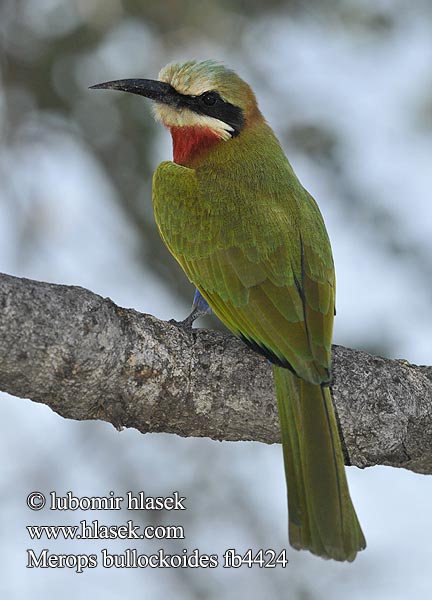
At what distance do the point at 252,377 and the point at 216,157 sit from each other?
4.16 ft

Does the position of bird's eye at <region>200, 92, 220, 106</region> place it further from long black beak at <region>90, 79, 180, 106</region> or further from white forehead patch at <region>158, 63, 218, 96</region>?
long black beak at <region>90, 79, 180, 106</region>

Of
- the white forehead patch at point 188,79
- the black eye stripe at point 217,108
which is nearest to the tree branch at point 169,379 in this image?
the black eye stripe at point 217,108

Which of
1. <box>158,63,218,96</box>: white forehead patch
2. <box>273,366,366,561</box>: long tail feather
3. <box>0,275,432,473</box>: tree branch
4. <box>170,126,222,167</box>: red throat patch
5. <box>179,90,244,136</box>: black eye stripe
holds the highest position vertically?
<box>158,63,218,96</box>: white forehead patch

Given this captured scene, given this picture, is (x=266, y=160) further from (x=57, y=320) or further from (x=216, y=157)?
(x=57, y=320)

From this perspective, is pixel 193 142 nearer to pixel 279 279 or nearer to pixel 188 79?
pixel 188 79

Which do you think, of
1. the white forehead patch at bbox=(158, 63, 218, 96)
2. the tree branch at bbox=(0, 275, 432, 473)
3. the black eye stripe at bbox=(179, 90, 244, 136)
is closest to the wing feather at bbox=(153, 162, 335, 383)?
the tree branch at bbox=(0, 275, 432, 473)

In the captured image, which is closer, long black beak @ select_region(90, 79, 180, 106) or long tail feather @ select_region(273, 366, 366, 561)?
long tail feather @ select_region(273, 366, 366, 561)

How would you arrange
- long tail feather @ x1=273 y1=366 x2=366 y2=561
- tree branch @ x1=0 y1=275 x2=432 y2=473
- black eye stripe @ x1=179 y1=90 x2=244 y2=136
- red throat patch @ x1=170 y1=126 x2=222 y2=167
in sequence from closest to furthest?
tree branch @ x1=0 y1=275 x2=432 y2=473, long tail feather @ x1=273 y1=366 x2=366 y2=561, red throat patch @ x1=170 y1=126 x2=222 y2=167, black eye stripe @ x1=179 y1=90 x2=244 y2=136

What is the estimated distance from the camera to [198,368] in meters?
3.62

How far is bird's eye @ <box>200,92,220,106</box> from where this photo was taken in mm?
4836

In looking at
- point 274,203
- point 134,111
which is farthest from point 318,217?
point 134,111

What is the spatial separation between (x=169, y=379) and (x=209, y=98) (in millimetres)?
1787

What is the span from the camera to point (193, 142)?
4.72 m

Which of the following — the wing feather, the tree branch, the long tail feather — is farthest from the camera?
the wing feather
